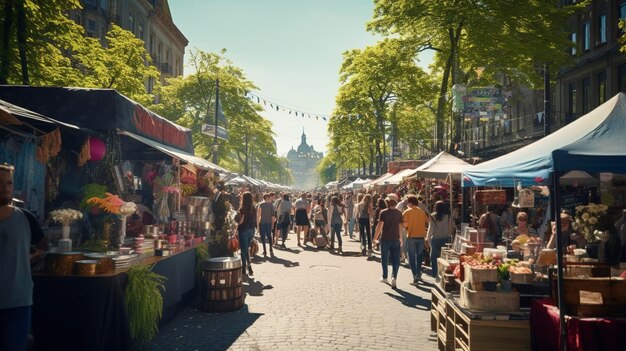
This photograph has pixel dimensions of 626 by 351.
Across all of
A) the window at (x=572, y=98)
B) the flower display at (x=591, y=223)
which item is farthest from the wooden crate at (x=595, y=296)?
the window at (x=572, y=98)

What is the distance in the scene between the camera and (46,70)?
44.5ft

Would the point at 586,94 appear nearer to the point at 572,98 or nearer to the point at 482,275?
the point at 572,98

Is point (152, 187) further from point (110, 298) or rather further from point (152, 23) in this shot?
point (152, 23)

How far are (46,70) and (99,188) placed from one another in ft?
26.9

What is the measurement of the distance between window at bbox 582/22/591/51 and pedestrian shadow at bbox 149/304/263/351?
3040cm

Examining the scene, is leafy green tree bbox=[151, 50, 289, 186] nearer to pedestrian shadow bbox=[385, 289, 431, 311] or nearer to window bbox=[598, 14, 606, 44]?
window bbox=[598, 14, 606, 44]

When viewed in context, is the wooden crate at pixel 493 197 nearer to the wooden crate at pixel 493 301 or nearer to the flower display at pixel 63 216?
the wooden crate at pixel 493 301

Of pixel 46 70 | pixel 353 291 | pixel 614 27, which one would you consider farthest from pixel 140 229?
pixel 614 27

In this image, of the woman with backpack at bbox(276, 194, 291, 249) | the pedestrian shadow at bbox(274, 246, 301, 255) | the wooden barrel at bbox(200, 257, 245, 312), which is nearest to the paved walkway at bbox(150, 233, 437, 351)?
the wooden barrel at bbox(200, 257, 245, 312)

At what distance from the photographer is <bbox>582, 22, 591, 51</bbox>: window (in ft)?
97.9

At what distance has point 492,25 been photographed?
67.3ft

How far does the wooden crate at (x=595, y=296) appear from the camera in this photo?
4.75 metres

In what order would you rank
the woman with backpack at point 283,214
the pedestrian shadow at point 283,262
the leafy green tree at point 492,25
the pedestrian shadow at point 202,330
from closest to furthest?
the pedestrian shadow at point 202,330, the pedestrian shadow at point 283,262, the woman with backpack at point 283,214, the leafy green tree at point 492,25

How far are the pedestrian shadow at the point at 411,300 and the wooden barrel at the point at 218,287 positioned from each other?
3210 mm
